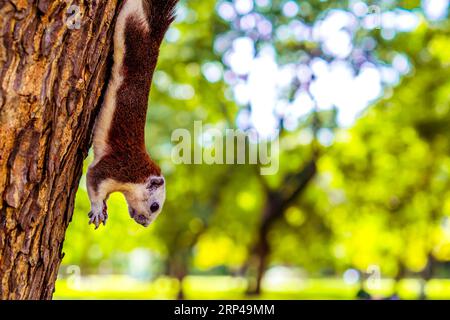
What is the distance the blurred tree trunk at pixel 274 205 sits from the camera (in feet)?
54.1

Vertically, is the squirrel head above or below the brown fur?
below

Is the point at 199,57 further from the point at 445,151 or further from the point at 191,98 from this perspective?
the point at 445,151

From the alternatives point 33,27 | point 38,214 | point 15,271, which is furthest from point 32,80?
point 15,271

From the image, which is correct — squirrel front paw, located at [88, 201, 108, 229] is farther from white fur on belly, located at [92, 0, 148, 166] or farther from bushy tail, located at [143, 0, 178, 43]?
bushy tail, located at [143, 0, 178, 43]

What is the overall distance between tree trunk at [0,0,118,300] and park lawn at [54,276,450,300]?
8.62 m

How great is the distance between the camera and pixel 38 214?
7.16 ft

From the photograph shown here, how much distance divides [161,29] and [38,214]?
106 cm

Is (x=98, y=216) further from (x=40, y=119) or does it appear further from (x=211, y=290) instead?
(x=211, y=290)

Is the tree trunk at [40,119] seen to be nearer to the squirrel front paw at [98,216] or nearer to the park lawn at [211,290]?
the squirrel front paw at [98,216]

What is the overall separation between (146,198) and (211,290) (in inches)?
791

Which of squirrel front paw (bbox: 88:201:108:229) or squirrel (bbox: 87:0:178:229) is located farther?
squirrel front paw (bbox: 88:201:108:229)

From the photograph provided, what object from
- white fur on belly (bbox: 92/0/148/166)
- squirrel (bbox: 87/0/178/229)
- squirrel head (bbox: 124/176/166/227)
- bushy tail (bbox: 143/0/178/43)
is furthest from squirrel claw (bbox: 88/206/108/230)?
bushy tail (bbox: 143/0/178/43)

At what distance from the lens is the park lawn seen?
54.2 feet

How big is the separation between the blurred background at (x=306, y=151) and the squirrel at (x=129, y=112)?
8463 mm
